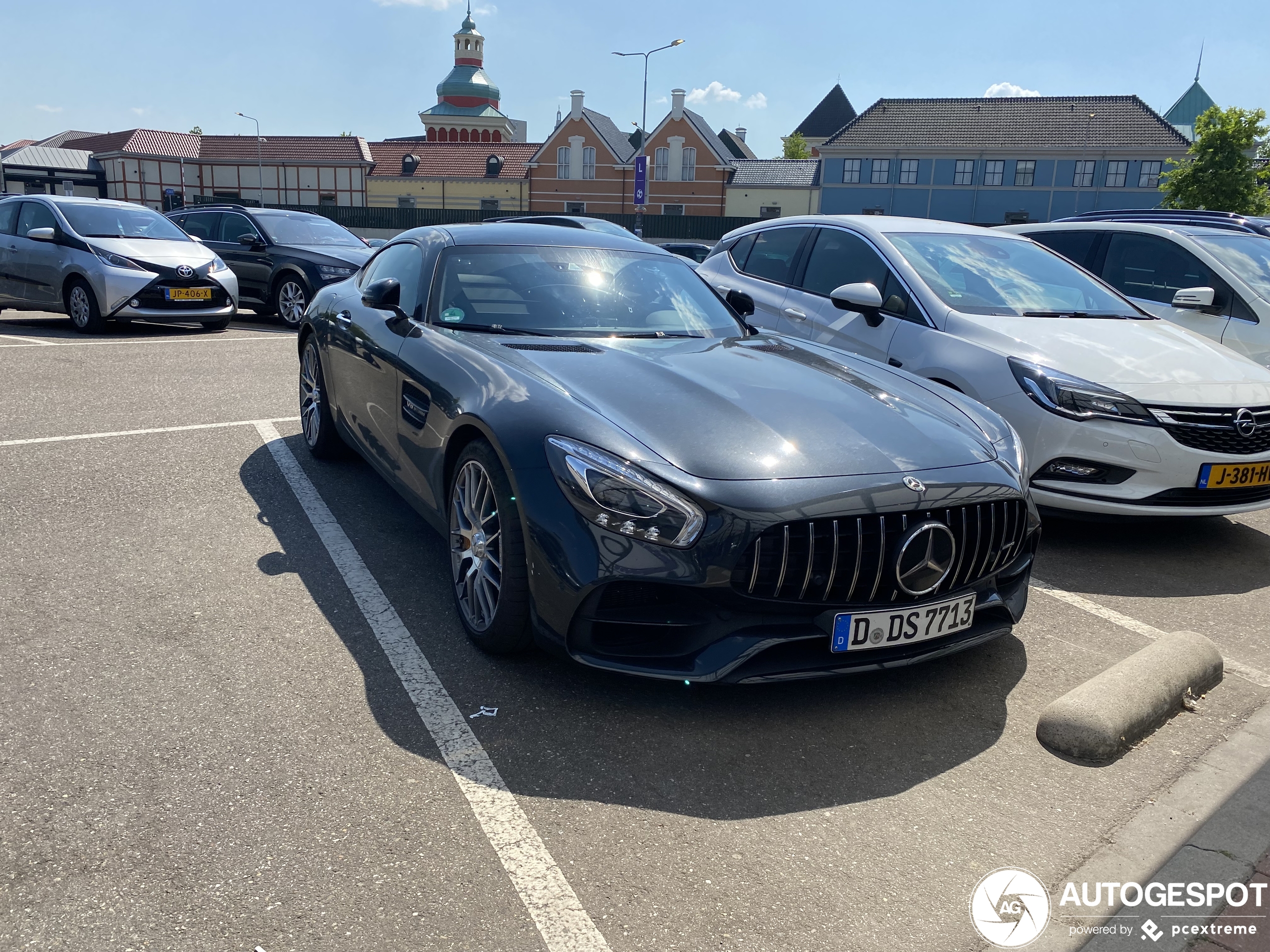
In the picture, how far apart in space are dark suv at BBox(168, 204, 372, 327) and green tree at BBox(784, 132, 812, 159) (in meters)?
81.4

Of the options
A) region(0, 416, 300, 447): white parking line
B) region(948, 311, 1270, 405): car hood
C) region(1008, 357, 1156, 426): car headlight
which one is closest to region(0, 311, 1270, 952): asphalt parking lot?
region(1008, 357, 1156, 426): car headlight

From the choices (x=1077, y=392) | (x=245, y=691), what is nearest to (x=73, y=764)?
(x=245, y=691)

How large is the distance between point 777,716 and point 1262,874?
132cm

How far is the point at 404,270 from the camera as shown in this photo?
494 centimetres

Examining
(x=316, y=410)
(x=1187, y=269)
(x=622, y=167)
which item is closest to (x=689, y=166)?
(x=622, y=167)

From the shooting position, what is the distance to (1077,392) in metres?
4.75

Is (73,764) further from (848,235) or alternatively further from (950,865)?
(848,235)

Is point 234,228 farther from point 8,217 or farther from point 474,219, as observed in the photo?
point 474,219

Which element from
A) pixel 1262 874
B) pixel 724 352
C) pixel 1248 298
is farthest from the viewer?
pixel 1248 298

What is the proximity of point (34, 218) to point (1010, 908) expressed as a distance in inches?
529

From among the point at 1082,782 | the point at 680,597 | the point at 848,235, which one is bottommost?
the point at 1082,782

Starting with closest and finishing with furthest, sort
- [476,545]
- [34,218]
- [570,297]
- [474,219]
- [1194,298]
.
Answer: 1. [476,545]
2. [570,297]
3. [1194,298]
4. [34,218]
5. [474,219]

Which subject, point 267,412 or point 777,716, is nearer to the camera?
point 777,716

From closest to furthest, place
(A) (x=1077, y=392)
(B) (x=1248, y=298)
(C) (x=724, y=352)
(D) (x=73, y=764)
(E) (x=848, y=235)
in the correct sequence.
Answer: (D) (x=73, y=764) < (C) (x=724, y=352) < (A) (x=1077, y=392) < (E) (x=848, y=235) < (B) (x=1248, y=298)
